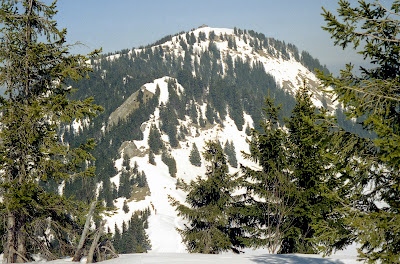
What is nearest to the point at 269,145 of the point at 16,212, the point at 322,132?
the point at 322,132

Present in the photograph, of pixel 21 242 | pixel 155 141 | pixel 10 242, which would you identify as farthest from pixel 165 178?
pixel 10 242

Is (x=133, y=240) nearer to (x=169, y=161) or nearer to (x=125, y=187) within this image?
(x=125, y=187)

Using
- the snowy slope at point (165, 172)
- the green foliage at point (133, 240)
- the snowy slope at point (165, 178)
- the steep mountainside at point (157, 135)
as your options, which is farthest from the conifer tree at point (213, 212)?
the green foliage at point (133, 240)

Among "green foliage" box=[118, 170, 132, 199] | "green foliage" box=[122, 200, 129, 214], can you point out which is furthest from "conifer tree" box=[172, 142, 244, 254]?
"green foliage" box=[118, 170, 132, 199]

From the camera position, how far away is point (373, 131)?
8.07 meters

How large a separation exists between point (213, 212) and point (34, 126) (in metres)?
13.0

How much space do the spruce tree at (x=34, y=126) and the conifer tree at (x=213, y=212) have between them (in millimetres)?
10639

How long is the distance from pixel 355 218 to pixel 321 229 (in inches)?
34.5

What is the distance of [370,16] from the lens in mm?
8977

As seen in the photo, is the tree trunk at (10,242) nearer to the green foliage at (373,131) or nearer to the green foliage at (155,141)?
the green foliage at (373,131)

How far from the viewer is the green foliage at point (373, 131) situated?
23.9 feet

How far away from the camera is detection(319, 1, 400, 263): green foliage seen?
7.28 meters

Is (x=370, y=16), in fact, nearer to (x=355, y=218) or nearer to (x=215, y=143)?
(x=355, y=218)

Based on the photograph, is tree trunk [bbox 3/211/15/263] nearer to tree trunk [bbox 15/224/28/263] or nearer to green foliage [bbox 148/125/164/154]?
tree trunk [bbox 15/224/28/263]
